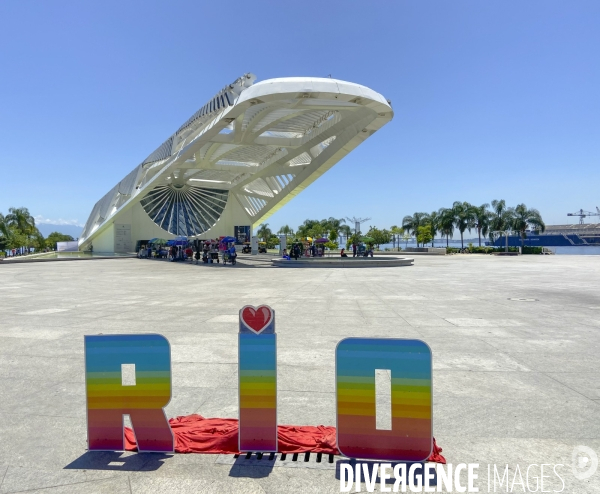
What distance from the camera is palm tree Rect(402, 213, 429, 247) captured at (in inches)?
3289

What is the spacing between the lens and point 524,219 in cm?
6775

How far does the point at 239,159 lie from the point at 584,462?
50.5 m

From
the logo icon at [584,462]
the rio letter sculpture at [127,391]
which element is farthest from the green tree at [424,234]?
the rio letter sculpture at [127,391]

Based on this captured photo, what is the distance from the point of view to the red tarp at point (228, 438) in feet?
10.6

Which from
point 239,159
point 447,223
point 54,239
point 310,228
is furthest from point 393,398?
point 54,239

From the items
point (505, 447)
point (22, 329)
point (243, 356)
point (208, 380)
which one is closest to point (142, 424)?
point (243, 356)

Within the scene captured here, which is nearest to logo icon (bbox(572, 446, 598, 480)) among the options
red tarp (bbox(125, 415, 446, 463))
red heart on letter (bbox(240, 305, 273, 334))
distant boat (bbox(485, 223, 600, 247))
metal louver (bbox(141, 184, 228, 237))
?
red tarp (bbox(125, 415, 446, 463))

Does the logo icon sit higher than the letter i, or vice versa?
the letter i

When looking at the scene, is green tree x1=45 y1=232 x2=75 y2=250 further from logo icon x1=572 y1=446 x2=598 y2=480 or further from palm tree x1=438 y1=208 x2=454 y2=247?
logo icon x1=572 y1=446 x2=598 y2=480

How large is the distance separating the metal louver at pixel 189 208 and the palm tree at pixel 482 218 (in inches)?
1640

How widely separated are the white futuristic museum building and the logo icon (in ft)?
82.2

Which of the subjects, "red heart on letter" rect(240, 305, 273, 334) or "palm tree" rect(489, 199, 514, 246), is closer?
"red heart on letter" rect(240, 305, 273, 334)

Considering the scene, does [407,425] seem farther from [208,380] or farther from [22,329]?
[22,329]

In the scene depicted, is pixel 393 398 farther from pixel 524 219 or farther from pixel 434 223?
pixel 434 223
